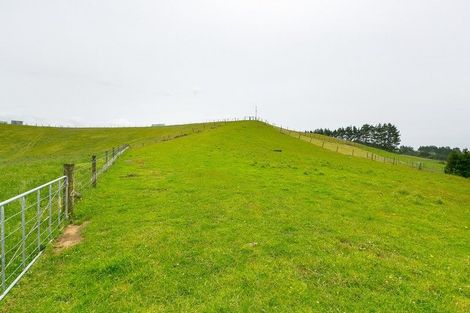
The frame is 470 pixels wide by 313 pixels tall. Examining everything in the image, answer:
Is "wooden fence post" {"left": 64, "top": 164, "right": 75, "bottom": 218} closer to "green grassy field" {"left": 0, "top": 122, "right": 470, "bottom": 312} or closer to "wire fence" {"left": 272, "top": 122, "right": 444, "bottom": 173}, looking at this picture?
"green grassy field" {"left": 0, "top": 122, "right": 470, "bottom": 312}

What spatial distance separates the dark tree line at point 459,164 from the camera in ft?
230

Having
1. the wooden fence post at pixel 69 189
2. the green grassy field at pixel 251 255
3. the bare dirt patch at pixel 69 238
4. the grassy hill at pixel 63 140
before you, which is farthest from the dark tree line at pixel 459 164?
the bare dirt patch at pixel 69 238

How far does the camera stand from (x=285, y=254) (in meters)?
9.62

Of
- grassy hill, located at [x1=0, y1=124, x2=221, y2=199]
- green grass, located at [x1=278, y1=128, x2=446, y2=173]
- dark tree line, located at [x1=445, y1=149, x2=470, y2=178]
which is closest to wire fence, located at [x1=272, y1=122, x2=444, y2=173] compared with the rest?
green grass, located at [x1=278, y1=128, x2=446, y2=173]

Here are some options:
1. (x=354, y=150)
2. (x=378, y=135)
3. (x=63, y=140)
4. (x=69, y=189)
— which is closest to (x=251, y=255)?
(x=69, y=189)

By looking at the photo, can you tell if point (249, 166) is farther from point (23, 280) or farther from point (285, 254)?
point (23, 280)

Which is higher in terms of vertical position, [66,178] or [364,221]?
[66,178]

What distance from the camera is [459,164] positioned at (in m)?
71.4

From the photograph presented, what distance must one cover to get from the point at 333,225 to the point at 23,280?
10.4m

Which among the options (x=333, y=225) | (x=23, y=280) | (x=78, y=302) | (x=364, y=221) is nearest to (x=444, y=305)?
(x=333, y=225)

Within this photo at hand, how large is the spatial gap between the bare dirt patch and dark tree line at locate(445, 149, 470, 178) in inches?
3143

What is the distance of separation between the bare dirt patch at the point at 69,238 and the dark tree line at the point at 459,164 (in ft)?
262

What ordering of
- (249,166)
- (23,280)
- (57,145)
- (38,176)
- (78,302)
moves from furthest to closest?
1. (57,145)
2. (249,166)
3. (38,176)
4. (23,280)
5. (78,302)

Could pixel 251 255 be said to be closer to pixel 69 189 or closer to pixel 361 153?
pixel 69 189
